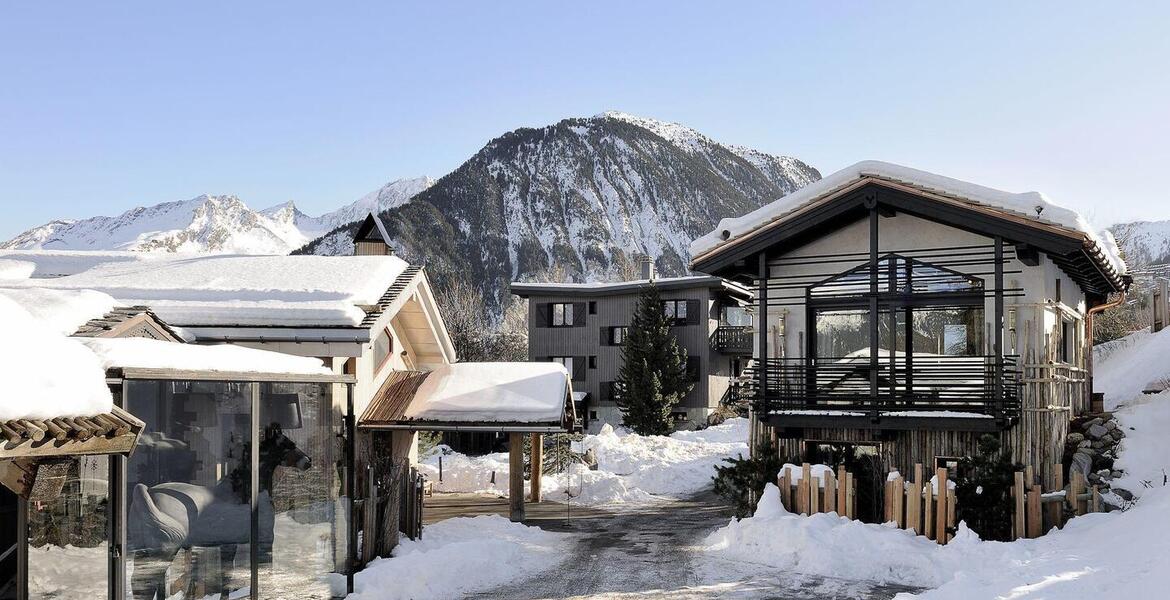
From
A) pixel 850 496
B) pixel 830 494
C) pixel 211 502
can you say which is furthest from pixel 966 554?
pixel 211 502

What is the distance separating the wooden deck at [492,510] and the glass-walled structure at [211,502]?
23.1ft

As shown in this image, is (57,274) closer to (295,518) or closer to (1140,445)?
(295,518)

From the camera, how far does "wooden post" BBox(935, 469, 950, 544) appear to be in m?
14.8

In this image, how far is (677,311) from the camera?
1743 inches

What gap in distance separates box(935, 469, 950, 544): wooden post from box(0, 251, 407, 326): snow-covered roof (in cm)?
965

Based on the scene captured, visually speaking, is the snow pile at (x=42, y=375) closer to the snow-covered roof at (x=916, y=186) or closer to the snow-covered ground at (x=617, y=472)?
the snow-covered roof at (x=916, y=186)

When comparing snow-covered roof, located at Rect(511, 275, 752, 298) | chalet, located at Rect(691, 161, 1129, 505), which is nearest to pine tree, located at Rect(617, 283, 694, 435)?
snow-covered roof, located at Rect(511, 275, 752, 298)

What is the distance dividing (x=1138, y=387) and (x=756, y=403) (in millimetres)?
11257

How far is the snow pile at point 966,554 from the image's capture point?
10508 millimetres

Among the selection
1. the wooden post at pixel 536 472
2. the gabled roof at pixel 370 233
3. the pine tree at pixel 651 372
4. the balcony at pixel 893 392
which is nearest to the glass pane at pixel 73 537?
the balcony at pixel 893 392

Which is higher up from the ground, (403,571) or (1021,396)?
(1021,396)

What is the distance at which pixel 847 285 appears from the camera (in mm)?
17875

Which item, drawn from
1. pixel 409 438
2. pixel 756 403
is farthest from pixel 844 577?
pixel 409 438

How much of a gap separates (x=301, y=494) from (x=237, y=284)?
784cm
